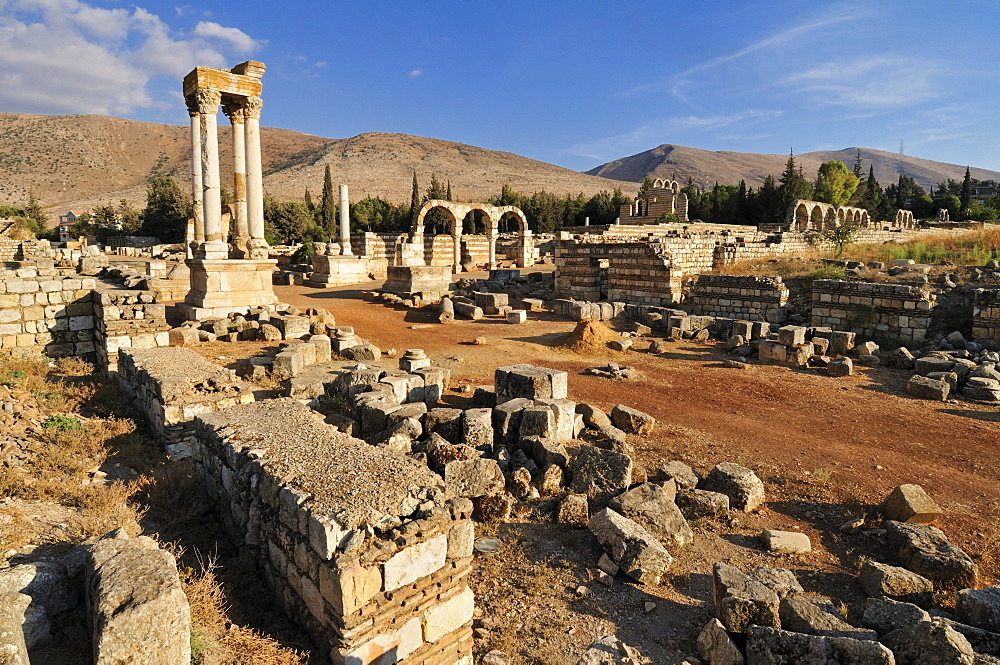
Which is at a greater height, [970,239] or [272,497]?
[970,239]

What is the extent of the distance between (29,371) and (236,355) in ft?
9.73

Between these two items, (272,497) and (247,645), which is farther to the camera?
(272,497)

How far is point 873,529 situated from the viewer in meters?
5.14

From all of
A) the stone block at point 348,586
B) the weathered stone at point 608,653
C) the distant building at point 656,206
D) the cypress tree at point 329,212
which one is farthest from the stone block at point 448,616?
the cypress tree at point 329,212

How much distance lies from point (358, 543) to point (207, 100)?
47.2ft

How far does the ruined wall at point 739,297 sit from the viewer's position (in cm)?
1509

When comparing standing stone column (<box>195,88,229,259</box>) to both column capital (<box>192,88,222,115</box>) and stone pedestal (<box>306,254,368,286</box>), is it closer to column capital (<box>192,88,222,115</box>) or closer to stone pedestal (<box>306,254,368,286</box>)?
column capital (<box>192,88,222,115</box>)

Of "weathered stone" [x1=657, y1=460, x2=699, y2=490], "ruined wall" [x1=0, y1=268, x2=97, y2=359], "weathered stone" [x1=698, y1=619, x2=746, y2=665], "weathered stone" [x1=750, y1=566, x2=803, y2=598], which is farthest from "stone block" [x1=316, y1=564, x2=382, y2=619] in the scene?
"ruined wall" [x1=0, y1=268, x2=97, y2=359]

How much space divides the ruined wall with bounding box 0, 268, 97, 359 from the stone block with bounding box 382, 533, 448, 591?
9.21 metres

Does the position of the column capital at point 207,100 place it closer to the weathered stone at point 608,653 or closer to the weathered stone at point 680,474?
the weathered stone at point 680,474

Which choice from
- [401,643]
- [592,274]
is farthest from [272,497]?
[592,274]

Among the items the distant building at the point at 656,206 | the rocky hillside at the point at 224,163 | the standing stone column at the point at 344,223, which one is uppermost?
the rocky hillside at the point at 224,163

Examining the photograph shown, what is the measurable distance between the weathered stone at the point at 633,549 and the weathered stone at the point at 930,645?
58.9 inches

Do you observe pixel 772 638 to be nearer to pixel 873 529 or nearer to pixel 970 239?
pixel 873 529
